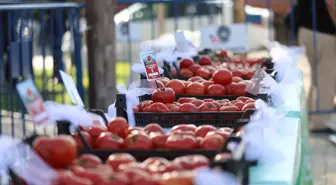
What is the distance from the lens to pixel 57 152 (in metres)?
3.09

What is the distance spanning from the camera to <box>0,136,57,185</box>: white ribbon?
9.35ft

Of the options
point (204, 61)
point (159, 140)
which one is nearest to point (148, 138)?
point (159, 140)

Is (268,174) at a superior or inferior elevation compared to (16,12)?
inferior

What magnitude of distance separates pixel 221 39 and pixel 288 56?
3621mm

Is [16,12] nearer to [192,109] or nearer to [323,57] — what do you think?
[192,109]

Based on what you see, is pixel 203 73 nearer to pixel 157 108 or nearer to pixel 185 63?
pixel 185 63

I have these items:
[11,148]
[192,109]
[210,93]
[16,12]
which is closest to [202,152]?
[11,148]

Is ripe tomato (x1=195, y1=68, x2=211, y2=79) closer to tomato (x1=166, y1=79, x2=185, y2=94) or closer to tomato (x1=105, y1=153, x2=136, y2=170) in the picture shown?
Answer: tomato (x1=166, y1=79, x2=185, y2=94)

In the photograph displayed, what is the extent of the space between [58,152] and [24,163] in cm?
12

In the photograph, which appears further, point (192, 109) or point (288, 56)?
point (288, 56)

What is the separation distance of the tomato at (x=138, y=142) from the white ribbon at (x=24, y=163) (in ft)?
1.62

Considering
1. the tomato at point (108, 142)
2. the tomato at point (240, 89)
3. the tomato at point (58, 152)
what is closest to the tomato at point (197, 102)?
the tomato at point (240, 89)

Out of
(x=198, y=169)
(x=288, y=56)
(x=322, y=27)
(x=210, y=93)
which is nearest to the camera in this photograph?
(x=198, y=169)

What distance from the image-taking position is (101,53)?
7.71m
